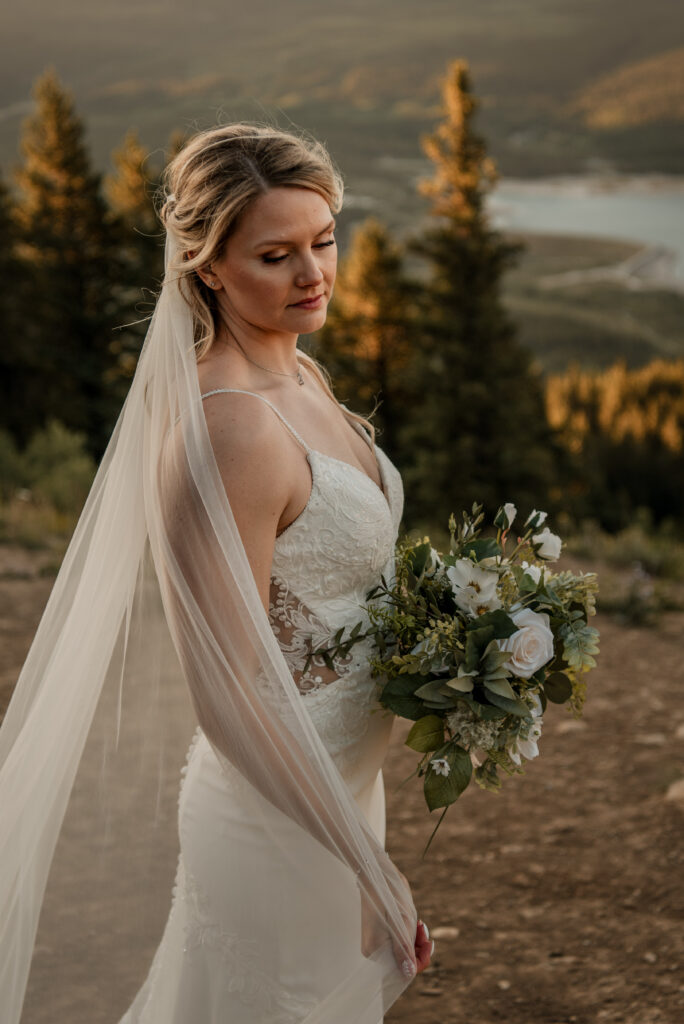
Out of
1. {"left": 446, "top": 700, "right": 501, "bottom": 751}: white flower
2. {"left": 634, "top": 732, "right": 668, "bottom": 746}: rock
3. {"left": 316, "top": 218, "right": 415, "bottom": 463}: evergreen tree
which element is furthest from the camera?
{"left": 316, "top": 218, "right": 415, "bottom": 463}: evergreen tree

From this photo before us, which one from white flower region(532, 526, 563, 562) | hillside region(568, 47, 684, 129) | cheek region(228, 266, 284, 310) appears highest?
hillside region(568, 47, 684, 129)

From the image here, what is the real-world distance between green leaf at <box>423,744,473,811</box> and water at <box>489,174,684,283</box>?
98.8ft

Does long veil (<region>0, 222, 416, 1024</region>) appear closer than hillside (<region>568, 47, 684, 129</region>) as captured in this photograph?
Yes

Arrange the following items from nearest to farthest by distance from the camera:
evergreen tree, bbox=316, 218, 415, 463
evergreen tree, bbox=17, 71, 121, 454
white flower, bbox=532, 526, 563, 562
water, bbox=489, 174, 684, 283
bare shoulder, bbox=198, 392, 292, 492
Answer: bare shoulder, bbox=198, 392, 292, 492
white flower, bbox=532, 526, 563, 562
evergreen tree, bbox=316, 218, 415, 463
evergreen tree, bbox=17, 71, 121, 454
water, bbox=489, 174, 684, 283

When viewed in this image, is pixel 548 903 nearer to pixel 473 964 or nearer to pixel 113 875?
pixel 473 964

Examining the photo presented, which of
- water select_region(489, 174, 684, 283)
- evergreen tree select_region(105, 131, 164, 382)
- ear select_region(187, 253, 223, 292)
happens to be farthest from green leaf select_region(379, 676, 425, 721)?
water select_region(489, 174, 684, 283)

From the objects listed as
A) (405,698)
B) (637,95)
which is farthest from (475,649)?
(637,95)

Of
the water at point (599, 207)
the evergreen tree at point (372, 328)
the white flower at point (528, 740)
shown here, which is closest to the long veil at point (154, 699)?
the white flower at point (528, 740)

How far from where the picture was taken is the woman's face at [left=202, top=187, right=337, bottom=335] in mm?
1794

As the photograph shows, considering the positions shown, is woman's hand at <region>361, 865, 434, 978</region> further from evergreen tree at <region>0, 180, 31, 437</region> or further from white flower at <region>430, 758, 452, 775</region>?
evergreen tree at <region>0, 180, 31, 437</region>

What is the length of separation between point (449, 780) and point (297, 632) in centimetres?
42

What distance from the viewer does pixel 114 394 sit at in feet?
80.0

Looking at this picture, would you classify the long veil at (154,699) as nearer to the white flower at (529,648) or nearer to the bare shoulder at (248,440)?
the bare shoulder at (248,440)

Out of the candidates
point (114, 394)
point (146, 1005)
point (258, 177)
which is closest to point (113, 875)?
point (146, 1005)
